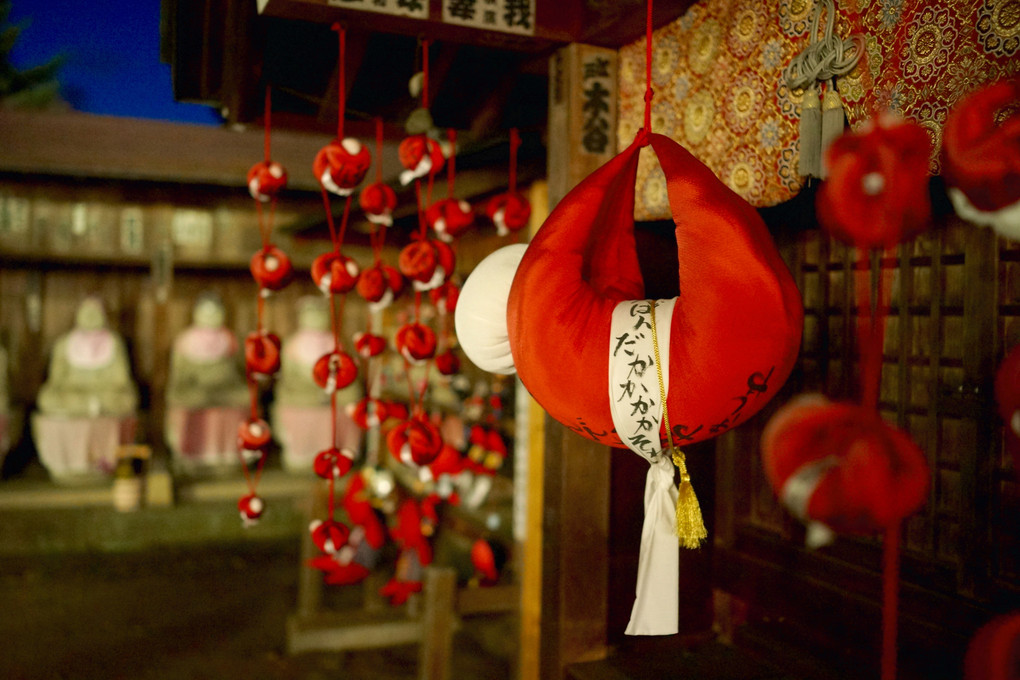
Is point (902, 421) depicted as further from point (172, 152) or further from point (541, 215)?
point (172, 152)

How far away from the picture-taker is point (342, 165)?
2412 mm

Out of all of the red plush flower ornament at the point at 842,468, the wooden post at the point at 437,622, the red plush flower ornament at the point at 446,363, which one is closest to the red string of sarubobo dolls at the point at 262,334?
the red plush flower ornament at the point at 446,363

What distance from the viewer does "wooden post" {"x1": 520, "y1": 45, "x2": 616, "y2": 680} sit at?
2.33 m

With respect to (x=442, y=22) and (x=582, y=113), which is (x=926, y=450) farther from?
(x=442, y=22)

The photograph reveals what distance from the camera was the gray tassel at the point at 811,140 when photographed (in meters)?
1.61

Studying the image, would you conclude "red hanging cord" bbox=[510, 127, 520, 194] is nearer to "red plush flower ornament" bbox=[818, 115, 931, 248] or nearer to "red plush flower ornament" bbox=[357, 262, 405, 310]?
"red plush flower ornament" bbox=[357, 262, 405, 310]

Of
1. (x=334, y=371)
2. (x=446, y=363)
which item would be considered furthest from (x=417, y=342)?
(x=446, y=363)

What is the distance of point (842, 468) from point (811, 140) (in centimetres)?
101

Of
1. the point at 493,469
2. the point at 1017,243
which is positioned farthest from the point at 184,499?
the point at 1017,243

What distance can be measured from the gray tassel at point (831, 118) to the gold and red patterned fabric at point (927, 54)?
2 centimetres

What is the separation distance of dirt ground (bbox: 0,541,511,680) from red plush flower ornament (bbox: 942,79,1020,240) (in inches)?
167

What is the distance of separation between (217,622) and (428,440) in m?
3.47

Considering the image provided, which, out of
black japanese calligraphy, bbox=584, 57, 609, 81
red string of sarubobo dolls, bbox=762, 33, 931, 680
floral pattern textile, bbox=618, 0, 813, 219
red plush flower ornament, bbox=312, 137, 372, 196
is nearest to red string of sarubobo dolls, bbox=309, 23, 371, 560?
red plush flower ornament, bbox=312, 137, 372, 196

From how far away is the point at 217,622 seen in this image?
5.04 m
